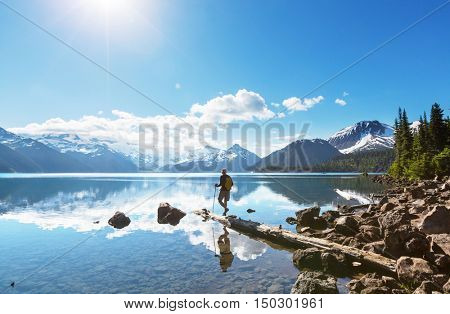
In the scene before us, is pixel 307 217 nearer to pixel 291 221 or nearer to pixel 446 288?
pixel 291 221

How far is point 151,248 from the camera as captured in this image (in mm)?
17250

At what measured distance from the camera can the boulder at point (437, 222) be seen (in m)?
14.8

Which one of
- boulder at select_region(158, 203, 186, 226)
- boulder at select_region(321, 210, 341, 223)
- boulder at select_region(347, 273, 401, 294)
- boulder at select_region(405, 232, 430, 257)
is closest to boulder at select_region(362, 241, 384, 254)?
Result: boulder at select_region(405, 232, 430, 257)

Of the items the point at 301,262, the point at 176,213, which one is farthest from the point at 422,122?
the point at 301,262

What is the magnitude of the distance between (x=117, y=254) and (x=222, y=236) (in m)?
6.64

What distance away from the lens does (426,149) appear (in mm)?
69938

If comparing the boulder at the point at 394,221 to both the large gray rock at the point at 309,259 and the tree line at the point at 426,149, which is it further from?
the tree line at the point at 426,149

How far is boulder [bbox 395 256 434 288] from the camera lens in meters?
10.1

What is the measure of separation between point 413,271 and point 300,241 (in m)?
6.52

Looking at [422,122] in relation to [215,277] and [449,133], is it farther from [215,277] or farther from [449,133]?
[215,277]

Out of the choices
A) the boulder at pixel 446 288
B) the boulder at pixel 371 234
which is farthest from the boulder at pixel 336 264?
the boulder at pixel 446 288

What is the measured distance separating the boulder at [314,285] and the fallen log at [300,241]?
9.00 ft

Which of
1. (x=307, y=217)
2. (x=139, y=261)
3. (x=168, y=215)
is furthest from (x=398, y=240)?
(x=168, y=215)

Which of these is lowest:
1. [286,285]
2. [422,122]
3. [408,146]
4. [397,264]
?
[286,285]
